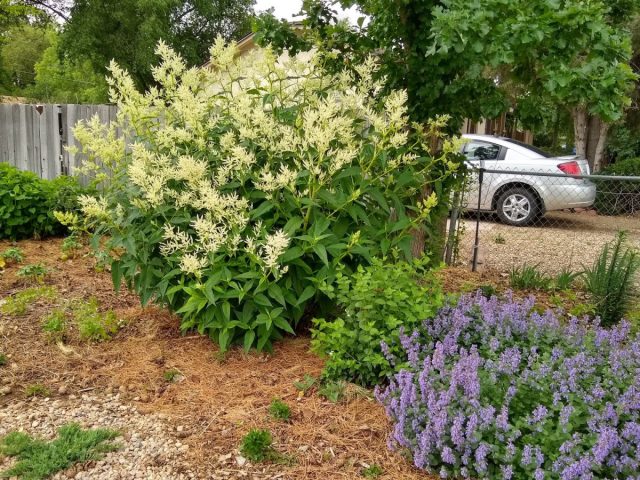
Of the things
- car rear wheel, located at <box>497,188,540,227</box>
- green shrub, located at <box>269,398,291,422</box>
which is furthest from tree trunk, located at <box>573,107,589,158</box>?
green shrub, located at <box>269,398,291,422</box>

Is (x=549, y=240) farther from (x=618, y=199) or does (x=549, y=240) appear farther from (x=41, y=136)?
(x=41, y=136)

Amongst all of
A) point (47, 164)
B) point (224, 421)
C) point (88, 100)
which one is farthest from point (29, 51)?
point (224, 421)

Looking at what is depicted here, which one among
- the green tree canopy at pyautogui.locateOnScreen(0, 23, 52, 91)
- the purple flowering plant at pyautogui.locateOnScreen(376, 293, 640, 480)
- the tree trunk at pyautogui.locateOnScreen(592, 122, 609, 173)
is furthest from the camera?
the green tree canopy at pyautogui.locateOnScreen(0, 23, 52, 91)

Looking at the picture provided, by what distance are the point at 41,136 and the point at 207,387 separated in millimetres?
7199

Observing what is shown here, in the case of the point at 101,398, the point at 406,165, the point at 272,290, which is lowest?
the point at 101,398

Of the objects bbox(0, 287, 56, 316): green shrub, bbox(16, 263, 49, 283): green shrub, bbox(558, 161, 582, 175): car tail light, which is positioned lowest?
bbox(0, 287, 56, 316): green shrub

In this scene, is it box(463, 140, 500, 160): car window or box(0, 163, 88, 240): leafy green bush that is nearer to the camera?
box(0, 163, 88, 240): leafy green bush

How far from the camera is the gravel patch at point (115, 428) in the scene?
244 cm

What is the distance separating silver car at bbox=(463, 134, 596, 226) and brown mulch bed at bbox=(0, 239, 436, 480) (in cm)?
616

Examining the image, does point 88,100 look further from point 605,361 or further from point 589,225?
point 605,361

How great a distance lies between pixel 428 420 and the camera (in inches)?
93.1

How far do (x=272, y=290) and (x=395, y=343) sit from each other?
0.76m

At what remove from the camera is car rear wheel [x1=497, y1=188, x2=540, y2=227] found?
9102 millimetres

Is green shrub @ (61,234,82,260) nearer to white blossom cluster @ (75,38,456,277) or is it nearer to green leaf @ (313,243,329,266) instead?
white blossom cluster @ (75,38,456,277)
